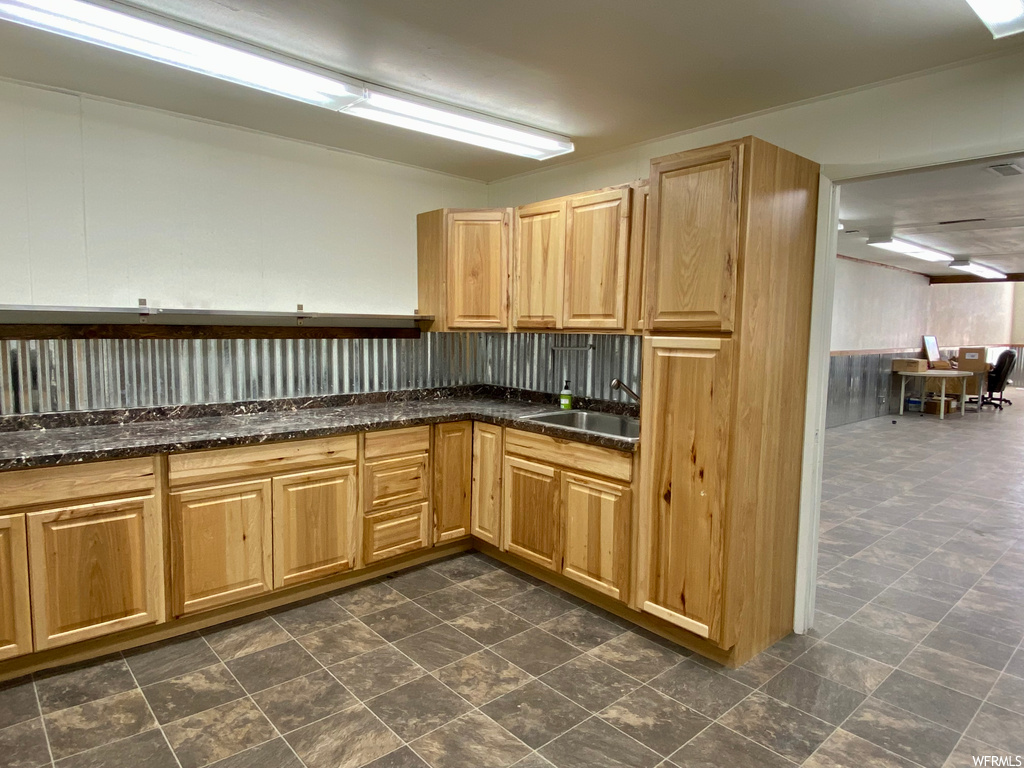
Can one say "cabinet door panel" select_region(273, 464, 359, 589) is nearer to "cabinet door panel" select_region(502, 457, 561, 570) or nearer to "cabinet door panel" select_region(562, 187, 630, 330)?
"cabinet door panel" select_region(502, 457, 561, 570)

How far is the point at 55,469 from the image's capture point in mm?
2383

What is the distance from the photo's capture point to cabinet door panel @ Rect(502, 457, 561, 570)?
10.8 ft

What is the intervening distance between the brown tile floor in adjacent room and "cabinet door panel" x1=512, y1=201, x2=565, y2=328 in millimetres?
1598

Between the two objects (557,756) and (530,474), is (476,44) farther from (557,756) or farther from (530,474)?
(557,756)

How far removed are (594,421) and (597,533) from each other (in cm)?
98

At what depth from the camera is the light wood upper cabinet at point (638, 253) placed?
2.98 m

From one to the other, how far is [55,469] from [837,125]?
3.69m

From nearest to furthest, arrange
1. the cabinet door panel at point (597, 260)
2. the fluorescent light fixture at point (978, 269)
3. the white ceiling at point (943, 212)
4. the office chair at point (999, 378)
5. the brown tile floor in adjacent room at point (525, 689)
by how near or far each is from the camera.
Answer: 1. the brown tile floor in adjacent room at point (525, 689)
2. the cabinet door panel at point (597, 260)
3. the white ceiling at point (943, 212)
4. the fluorescent light fixture at point (978, 269)
5. the office chair at point (999, 378)

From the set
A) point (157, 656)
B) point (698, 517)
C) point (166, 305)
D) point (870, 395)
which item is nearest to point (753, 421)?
point (698, 517)

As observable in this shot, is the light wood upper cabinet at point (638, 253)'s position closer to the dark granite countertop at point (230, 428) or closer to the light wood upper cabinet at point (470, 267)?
the dark granite countertop at point (230, 428)

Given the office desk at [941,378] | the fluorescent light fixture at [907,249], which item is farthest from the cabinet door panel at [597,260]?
the office desk at [941,378]

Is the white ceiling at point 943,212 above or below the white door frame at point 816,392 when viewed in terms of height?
above

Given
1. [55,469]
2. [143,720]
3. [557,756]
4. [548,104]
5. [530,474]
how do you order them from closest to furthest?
[557,756], [143,720], [55,469], [548,104], [530,474]

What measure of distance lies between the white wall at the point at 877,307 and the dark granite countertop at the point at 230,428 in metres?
6.24
